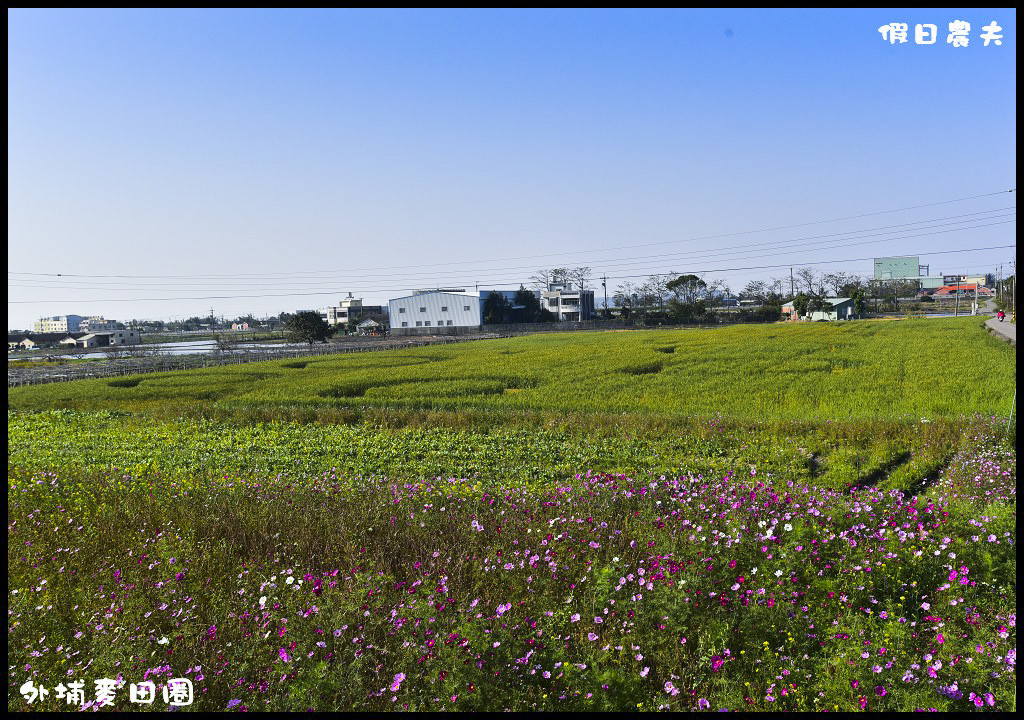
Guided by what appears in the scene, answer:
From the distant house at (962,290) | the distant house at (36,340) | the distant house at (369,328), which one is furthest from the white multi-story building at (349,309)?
the distant house at (962,290)

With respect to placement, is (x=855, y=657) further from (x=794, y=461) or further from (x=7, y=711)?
(x=794, y=461)

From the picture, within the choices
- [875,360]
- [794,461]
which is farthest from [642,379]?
[794,461]

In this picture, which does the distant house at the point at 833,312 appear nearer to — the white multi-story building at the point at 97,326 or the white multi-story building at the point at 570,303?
the white multi-story building at the point at 570,303

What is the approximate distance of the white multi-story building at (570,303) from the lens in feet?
278

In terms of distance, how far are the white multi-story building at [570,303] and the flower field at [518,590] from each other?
75722 mm

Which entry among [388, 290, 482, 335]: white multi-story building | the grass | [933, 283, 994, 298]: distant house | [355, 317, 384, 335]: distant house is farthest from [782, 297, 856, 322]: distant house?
[355, 317, 384, 335]: distant house

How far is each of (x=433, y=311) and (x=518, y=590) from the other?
7364 centimetres

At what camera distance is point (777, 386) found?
20047 mm

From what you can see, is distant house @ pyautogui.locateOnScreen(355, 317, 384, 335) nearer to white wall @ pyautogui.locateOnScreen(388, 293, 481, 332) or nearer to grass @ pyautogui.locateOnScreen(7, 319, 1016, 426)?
white wall @ pyautogui.locateOnScreen(388, 293, 481, 332)

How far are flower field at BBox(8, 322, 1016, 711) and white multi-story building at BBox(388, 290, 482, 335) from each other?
216 ft

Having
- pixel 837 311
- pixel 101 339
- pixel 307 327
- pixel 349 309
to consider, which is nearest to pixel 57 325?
pixel 101 339

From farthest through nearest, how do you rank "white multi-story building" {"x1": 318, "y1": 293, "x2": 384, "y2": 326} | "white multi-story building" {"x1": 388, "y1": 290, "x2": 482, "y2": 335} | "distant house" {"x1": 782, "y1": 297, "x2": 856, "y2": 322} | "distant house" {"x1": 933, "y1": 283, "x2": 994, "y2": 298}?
"white multi-story building" {"x1": 318, "y1": 293, "x2": 384, "y2": 326} → "white multi-story building" {"x1": 388, "y1": 290, "x2": 482, "y2": 335} → "distant house" {"x1": 782, "y1": 297, "x2": 856, "y2": 322} → "distant house" {"x1": 933, "y1": 283, "x2": 994, "y2": 298}

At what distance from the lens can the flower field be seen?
11.1ft

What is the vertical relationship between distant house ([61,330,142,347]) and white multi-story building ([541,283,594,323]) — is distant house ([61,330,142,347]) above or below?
below
